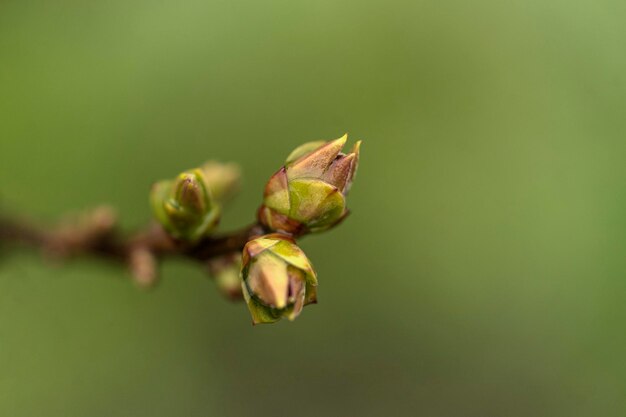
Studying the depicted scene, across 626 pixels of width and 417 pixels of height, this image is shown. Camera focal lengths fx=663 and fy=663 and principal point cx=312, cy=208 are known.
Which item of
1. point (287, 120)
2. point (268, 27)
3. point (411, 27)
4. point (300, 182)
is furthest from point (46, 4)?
point (300, 182)

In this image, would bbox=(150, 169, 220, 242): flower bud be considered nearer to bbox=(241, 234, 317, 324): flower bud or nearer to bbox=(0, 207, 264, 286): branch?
bbox=(0, 207, 264, 286): branch

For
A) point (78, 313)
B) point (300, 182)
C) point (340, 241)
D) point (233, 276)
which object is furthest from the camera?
point (340, 241)

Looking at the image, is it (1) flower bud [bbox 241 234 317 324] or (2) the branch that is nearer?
(1) flower bud [bbox 241 234 317 324]

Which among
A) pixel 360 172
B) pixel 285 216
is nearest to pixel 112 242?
pixel 285 216

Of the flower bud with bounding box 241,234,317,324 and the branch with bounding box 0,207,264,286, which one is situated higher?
the branch with bounding box 0,207,264,286

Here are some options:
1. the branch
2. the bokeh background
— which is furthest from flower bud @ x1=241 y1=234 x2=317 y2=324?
the bokeh background

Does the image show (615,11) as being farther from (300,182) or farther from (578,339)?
(300,182)
